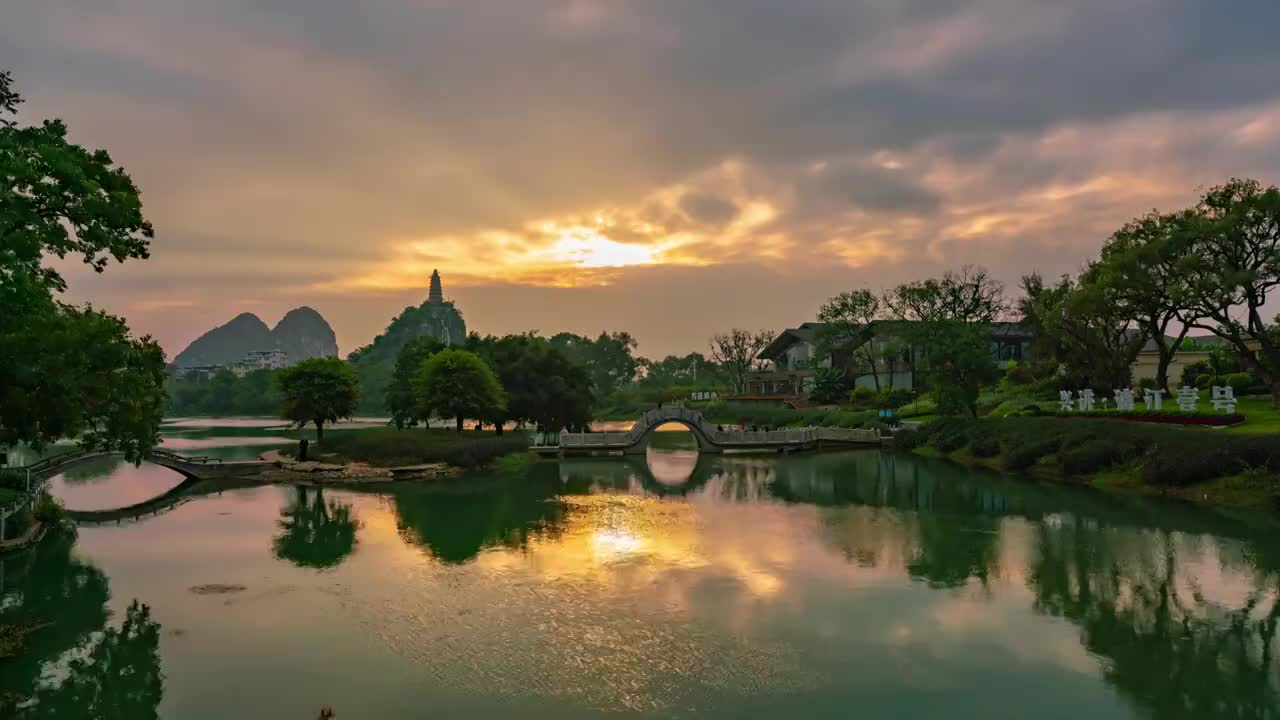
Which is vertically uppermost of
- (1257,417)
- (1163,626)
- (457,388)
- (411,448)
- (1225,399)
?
(457,388)

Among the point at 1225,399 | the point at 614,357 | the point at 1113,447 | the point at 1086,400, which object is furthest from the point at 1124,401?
the point at 614,357

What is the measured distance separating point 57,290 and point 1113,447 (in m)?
44.3

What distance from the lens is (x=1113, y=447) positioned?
4009 centimetres

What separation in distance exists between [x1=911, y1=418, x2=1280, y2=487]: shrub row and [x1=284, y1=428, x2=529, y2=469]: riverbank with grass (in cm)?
3310

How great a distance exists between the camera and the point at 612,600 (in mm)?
20047

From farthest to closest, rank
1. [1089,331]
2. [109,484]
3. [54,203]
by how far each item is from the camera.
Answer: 1. [1089,331]
2. [109,484]
3. [54,203]

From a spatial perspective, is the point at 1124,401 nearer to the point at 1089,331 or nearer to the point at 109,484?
the point at 1089,331

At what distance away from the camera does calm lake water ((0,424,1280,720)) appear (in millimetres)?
14203

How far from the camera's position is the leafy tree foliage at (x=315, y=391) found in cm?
5312

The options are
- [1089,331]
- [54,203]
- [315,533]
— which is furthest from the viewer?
[1089,331]

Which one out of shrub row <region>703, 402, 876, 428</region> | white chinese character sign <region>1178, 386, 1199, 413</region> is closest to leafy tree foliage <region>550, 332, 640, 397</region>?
shrub row <region>703, 402, 876, 428</region>

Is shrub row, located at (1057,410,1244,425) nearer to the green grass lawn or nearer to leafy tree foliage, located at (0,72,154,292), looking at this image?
the green grass lawn

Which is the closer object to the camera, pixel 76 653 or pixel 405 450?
pixel 76 653

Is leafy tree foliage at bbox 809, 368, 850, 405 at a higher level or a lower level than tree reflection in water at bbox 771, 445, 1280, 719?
higher
